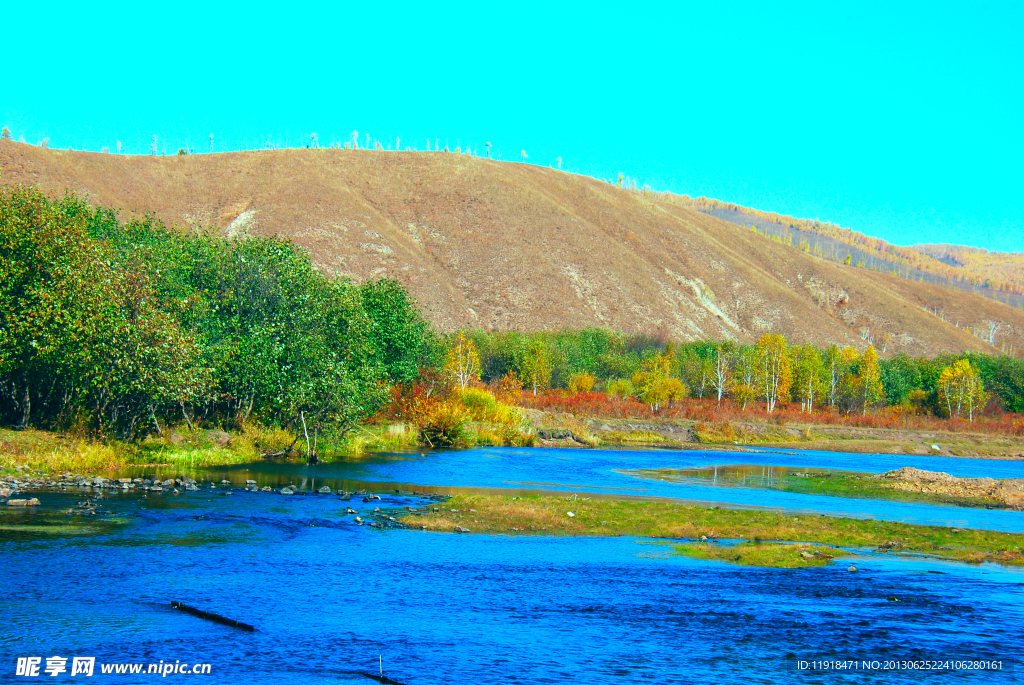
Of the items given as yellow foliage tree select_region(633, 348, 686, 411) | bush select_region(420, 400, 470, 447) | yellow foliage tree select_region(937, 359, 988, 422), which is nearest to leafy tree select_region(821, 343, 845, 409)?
yellow foliage tree select_region(937, 359, 988, 422)

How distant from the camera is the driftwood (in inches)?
523

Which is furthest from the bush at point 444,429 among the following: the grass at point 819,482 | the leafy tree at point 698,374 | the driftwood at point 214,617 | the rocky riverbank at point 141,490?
the leafy tree at point 698,374

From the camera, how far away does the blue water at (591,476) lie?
29562 millimetres

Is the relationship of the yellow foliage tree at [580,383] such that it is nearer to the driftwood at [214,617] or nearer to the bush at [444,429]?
the bush at [444,429]

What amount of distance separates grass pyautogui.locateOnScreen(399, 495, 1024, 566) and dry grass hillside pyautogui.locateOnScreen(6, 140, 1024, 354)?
99570 millimetres

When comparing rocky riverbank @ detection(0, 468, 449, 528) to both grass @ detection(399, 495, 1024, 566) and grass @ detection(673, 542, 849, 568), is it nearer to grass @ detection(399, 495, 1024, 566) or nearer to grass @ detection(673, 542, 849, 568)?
grass @ detection(399, 495, 1024, 566)

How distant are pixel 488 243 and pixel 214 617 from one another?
151415 mm

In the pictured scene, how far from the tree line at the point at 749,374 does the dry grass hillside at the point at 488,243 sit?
2525 cm

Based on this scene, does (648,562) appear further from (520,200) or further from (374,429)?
(520,200)

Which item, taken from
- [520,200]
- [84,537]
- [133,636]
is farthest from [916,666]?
[520,200]

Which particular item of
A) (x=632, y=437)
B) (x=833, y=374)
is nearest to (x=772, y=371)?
(x=833, y=374)

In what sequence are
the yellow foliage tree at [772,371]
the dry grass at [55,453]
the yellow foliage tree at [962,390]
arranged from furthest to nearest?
the yellow foliage tree at [772,371] → the yellow foliage tree at [962,390] → the dry grass at [55,453]

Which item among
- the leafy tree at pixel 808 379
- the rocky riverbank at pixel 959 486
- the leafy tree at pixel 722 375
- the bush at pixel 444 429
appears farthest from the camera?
the leafy tree at pixel 808 379

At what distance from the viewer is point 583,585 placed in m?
17.1
